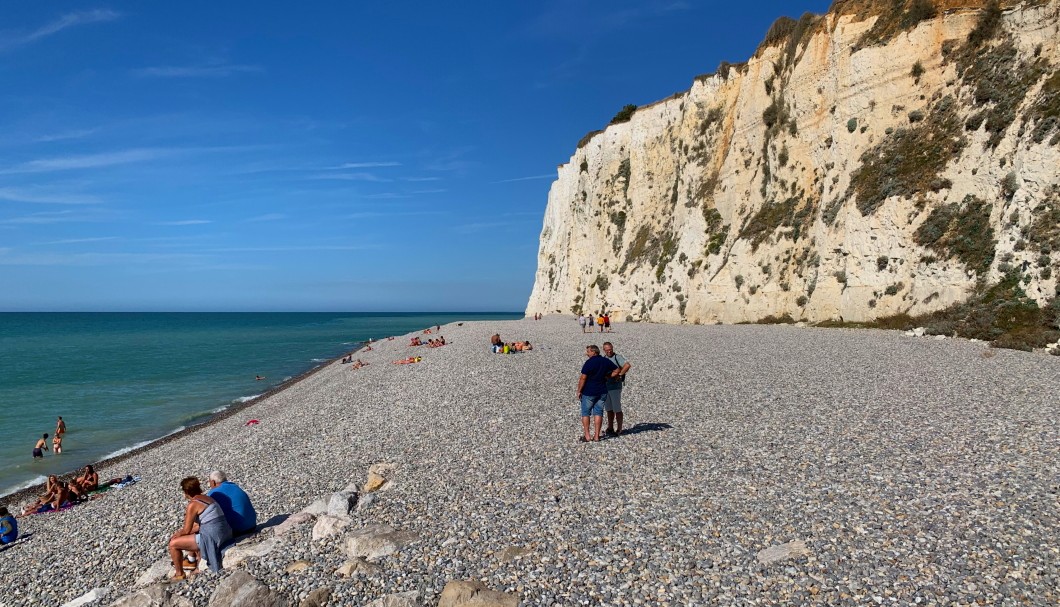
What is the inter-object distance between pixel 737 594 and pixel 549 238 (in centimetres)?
7164

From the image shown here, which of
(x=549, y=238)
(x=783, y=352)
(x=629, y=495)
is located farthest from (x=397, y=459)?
(x=549, y=238)

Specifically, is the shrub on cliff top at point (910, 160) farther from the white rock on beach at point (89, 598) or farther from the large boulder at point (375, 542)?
the white rock on beach at point (89, 598)

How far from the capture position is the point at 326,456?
1293 cm

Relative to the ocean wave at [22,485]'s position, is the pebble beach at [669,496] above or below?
above

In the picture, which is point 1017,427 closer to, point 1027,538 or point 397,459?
point 1027,538

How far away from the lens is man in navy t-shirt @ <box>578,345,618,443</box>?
36.6 ft

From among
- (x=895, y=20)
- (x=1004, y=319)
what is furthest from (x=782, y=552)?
(x=895, y=20)

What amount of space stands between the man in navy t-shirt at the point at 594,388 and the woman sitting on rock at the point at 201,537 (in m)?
6.11

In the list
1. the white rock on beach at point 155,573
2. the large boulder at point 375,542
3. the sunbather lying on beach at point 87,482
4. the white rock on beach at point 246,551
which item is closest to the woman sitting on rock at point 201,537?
the white rock on beach at point 246,551

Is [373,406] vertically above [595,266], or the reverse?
[595,266]

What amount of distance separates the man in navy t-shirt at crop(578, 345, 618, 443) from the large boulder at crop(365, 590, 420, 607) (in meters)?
5.78

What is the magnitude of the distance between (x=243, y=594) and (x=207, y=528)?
1.88 metres

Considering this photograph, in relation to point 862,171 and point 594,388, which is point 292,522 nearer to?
point 594,388

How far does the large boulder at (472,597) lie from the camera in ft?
18.2
